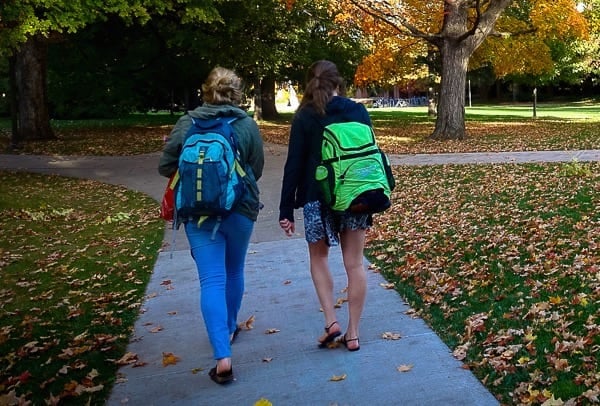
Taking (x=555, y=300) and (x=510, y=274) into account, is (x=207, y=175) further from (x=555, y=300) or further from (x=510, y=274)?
(x=510, y=274)

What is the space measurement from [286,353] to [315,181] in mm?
1171

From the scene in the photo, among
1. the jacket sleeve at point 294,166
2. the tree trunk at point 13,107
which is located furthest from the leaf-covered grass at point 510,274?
the tree trunk at point 13,107

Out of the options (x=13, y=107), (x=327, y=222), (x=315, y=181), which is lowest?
(x=327, y=222)

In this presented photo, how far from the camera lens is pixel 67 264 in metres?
7.40

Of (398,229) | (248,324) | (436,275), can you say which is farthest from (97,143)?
(248,324)

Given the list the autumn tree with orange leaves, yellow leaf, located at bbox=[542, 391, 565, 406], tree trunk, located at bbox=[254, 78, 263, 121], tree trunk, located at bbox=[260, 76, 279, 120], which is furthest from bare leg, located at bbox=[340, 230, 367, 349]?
tree trunk, located at bbox=[260, 76, 279, 120]

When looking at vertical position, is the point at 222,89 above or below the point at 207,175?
above

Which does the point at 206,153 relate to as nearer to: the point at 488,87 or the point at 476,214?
the point at 476,214

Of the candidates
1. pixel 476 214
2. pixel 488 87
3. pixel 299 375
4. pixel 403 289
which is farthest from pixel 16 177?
pixel 488 87

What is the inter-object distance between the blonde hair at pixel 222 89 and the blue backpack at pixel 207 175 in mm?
200

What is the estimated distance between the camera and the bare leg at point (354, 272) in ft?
13.4

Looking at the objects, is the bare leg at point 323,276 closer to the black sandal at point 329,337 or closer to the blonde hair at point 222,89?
the black sandal at point 329,337

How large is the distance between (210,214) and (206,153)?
338mm

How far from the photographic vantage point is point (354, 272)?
414 centimetres
